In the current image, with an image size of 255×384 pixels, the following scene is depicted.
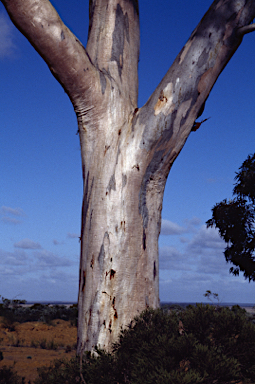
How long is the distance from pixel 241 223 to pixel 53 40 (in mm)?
11810

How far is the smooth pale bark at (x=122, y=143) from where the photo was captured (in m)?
4.30

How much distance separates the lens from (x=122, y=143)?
470 cm

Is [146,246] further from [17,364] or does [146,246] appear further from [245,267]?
[245,267]

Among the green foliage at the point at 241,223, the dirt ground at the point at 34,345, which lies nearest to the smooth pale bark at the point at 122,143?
the dirt ground at the point at 34,345

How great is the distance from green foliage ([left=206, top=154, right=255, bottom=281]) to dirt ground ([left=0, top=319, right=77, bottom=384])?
7.30 meters

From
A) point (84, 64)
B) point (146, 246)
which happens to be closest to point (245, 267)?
point (146, 246)

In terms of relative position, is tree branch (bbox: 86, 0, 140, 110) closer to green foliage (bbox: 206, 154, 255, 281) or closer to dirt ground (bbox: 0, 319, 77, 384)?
dirt ground (bbox: 0, 319, 77, 384)

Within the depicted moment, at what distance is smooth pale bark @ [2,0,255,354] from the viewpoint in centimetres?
430

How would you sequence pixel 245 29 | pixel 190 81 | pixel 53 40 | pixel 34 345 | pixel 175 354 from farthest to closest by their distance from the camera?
pixel 34 345
pixel 245 29
pixel 190 81
pixel 53 40
pixel 175 354

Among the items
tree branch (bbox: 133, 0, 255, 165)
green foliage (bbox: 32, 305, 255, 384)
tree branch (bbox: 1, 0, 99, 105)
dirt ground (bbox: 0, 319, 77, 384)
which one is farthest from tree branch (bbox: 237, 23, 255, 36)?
dirt ground (bbox: 0, 319, 77, 384)

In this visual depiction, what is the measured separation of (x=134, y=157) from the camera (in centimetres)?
457

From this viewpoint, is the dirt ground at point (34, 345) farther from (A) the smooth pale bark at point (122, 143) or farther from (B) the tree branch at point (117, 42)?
(B) the tree branch at point (117, 42)

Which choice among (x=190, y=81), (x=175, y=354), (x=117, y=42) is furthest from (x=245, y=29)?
(x=175, y=354)

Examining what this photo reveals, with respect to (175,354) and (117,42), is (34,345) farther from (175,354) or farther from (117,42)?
(117,42)
